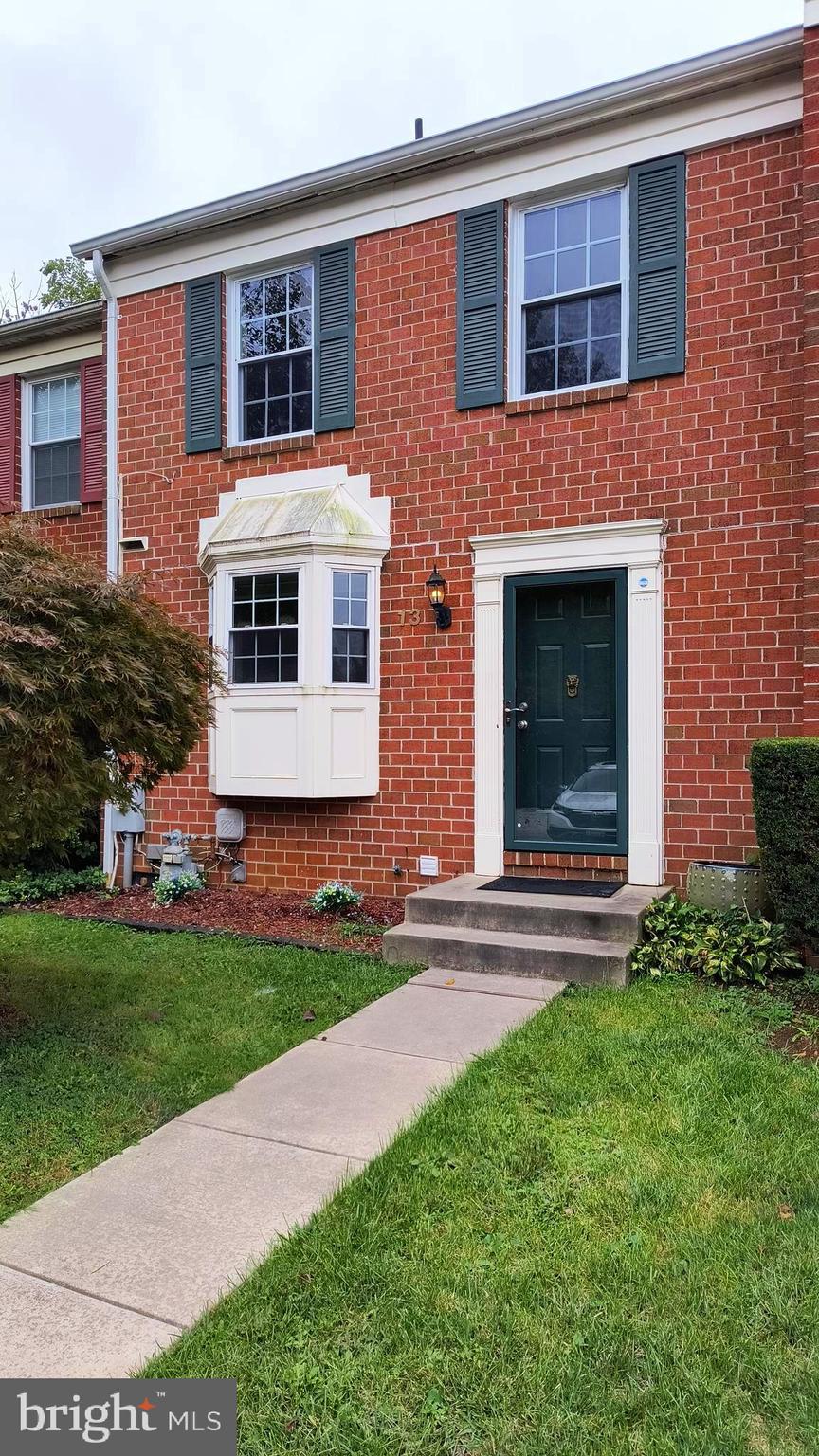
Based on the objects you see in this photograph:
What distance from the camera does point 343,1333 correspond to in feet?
7.04

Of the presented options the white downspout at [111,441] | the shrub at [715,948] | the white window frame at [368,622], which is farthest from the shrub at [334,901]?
the white downspout at [111,441]

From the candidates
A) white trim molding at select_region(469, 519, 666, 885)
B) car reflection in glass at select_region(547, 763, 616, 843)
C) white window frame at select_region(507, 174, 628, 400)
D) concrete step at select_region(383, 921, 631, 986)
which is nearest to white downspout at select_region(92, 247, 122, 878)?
white trim molding at select_region(469, 519, 666, 885)

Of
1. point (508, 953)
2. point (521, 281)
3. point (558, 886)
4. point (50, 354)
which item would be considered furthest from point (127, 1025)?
point (50, 354)

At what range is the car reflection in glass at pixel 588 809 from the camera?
631 cm

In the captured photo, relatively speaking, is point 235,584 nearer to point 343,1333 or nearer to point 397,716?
point 397,716

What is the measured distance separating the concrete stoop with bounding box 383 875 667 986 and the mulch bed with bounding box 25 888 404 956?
1.41 feet

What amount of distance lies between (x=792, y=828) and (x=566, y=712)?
218cm

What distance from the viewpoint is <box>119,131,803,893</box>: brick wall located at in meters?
5.80

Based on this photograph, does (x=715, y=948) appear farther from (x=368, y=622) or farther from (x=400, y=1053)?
(x=368, y=622)

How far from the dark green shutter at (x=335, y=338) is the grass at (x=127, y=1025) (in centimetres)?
412

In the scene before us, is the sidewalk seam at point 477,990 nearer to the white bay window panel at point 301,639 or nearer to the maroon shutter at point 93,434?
the white bay window panel at point 301,639

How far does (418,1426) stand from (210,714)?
11.1 feet

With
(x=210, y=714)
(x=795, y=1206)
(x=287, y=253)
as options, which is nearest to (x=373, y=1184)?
(x=795, y=1206)

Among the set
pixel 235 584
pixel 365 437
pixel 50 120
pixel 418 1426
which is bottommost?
pixel 418 1426
